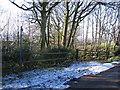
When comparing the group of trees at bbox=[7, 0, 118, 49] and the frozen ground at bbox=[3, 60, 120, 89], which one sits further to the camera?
the group of trees at bbox=[7, 0, 118, 49]

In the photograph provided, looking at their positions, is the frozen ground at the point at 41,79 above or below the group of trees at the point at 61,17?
below

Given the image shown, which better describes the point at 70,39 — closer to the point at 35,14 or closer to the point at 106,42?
the point at 35,14

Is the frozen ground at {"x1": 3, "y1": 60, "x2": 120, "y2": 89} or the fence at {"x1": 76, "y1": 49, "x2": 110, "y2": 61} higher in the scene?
the fence at {"x1": 76, "y1": 49, "x2": 110, "y2": 61}

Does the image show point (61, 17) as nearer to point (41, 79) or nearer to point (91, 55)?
point (91, 55)

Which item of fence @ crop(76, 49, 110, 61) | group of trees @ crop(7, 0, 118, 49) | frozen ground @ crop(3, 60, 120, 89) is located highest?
group of trees @ crop(7, 0, 118, 49)

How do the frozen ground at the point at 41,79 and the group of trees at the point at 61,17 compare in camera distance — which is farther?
the group of trees at the point at 61,17

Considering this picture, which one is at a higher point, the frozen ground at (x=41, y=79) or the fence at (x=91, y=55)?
the fence at (x=91, y=55)

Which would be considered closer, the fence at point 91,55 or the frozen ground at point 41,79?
the frozen ground at point 41,79

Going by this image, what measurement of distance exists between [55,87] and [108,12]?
26644 millimetres

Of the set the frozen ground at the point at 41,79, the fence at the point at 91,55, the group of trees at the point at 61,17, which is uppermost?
the group of trees at the point at 61,17

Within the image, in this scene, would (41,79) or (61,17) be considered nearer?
(41,79)

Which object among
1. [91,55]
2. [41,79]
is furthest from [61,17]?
[41,79]

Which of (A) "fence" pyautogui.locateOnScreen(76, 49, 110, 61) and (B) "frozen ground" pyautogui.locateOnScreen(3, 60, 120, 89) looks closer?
(B) "frozen ground" pyautogui.locateOnScreen(3, 60, 120, 89)

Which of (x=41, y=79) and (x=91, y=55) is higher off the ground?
(x=91, y=55)
